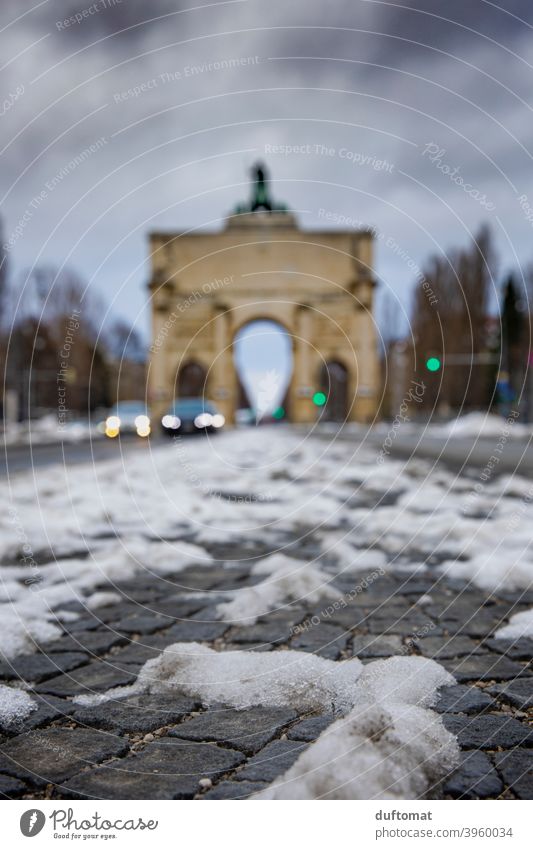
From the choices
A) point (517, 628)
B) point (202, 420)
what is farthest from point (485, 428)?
point (517, 628)

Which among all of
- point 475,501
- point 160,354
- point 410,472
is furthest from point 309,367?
point 475,501

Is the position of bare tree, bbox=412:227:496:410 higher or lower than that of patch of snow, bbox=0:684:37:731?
higher

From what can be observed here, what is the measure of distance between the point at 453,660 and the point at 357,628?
1.72 feet

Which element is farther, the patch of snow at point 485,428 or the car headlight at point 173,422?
the patch of snow at point 485,428

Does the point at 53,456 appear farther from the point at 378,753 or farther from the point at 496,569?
the point at 378,753

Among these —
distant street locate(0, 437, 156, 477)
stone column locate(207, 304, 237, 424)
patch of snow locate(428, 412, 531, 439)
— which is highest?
stone column locate(207, 304, 237, 424)

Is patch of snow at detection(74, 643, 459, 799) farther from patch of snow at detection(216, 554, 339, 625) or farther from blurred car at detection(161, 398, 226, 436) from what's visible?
blurred car at detection(161, 398, 226, 436)

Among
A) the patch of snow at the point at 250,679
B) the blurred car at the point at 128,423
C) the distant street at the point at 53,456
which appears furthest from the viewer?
the blurred car at the point at 128,423

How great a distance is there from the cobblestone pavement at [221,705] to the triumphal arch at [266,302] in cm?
3778

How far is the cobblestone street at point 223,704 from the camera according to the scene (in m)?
1.69

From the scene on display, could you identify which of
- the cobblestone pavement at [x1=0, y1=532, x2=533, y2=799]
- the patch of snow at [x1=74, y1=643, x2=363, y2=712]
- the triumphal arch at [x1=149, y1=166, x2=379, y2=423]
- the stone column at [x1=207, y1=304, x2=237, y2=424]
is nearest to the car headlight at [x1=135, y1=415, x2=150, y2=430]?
the triumphal arch at [x1=149, y1=166, x2=379, y2=423]

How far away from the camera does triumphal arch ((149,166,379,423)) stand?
41438 millimetres

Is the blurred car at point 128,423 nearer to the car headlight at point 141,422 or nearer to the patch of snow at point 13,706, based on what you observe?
the car headlight at point 141,422

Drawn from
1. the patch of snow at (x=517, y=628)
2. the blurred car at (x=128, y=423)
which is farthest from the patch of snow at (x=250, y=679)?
the blurred car at (x=128, y=423)
